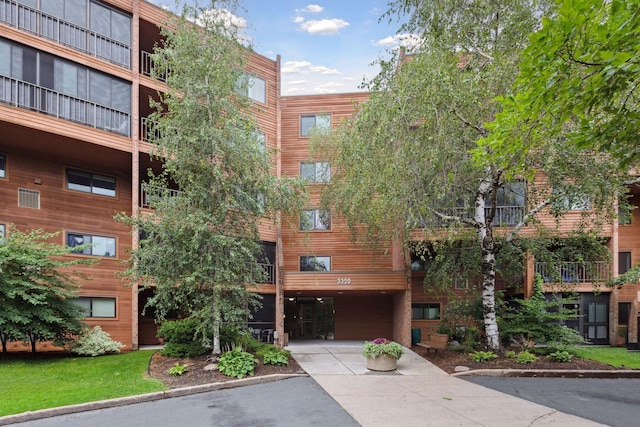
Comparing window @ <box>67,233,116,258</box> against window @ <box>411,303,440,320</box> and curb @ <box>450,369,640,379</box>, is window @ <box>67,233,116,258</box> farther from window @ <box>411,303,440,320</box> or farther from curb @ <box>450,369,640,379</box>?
window @ <box>411,303,440,320</box>

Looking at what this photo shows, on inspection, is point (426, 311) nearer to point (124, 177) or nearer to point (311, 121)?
point (311, 121)

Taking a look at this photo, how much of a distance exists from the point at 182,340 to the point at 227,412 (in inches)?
193

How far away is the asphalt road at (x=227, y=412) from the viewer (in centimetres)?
675

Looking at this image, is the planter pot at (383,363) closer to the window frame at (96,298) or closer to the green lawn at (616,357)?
the green lawn at (616,357)

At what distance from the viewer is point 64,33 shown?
14.1 metres

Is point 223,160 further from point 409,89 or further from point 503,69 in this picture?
point 503,69

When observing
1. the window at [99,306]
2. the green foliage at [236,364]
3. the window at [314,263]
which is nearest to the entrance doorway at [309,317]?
the window at [314,263]

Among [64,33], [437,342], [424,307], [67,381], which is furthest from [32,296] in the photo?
[424,307]

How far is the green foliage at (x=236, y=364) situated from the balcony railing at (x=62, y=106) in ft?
30.5

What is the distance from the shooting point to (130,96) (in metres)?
15.2

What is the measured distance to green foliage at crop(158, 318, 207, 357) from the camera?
11.5m

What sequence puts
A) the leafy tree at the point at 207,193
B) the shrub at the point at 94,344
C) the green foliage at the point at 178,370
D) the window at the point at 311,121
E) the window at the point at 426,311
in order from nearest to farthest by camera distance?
1. the green foliage at the point at 178,370
2. the leafy tree at the point at 207,193
3. the shrub at the point at 94,344
4. the window at the point at 426,311
5. the window at the point at 311,121

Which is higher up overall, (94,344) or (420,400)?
(420,400)

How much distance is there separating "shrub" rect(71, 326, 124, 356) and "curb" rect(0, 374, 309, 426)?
18.4ft
